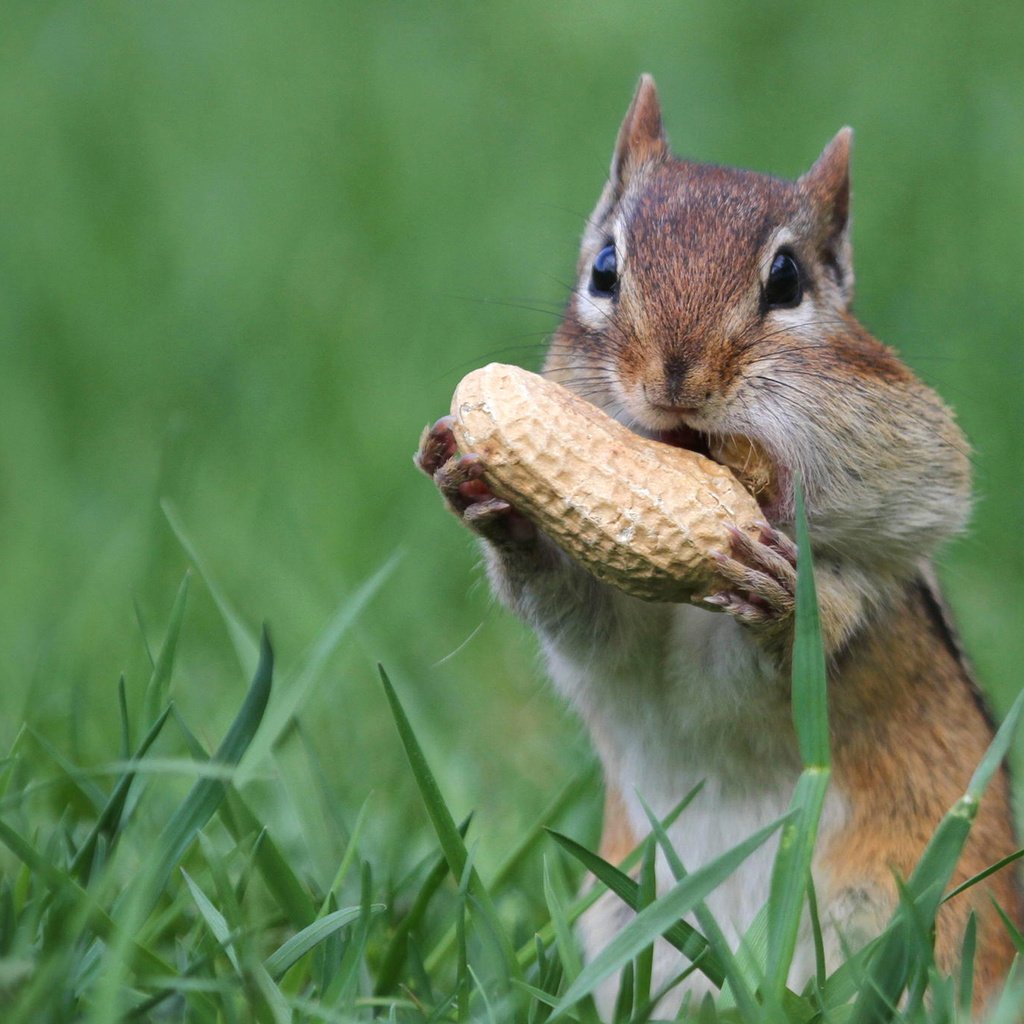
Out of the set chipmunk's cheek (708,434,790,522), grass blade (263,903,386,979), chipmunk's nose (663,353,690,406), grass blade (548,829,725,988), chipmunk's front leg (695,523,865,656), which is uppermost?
chipmunk's nose (663,353,690,406)

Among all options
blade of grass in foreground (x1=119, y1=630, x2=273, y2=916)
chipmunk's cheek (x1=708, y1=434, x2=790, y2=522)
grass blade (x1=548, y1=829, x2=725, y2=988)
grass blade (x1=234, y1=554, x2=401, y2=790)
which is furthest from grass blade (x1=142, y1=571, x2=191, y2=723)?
chipmunk's cheek (x1=708, y1=434, x2=790, y2=522)

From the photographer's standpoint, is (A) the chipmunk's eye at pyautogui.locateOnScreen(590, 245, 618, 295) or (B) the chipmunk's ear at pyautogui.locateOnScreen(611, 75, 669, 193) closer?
(A) the chipmunk's eye at pyautogui.locateOnScreen(590, 245, 618, 295)

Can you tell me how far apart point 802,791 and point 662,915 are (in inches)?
11.0

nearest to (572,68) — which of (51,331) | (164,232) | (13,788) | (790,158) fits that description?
(790,158)

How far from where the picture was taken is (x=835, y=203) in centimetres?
349

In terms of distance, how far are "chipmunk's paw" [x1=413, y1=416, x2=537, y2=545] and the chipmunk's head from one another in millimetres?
276

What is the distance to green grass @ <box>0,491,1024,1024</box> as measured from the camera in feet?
7.59

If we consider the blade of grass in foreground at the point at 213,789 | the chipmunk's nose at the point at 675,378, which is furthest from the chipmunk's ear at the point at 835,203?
the blade of grass in foreground at the point at 213,789

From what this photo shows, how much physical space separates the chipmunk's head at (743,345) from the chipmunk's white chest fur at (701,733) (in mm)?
311

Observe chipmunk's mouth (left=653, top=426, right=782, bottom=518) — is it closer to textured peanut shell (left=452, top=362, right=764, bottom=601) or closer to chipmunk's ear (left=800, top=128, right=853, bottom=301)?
textured peanut shell (left=452, top=362, right=764, bottom=601)

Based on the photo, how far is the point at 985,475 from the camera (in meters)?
5.66

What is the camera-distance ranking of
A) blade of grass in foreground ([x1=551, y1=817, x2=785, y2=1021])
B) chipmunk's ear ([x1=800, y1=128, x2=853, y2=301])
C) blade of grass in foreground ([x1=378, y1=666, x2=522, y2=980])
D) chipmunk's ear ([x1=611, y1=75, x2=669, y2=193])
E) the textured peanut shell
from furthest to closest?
chipmunk's ear ([x1=611, y1=75, x2=669, y2=193])
chipmunk's ear ([x1=800, y1=128, x2=853, y2=301])
the textured peanut shell
blade of grass in foreground ([x1=378, y1=666, x2=522, y2=980])
blade of grass in foreground ([x1=551, y1=817, x2=785, y2=1021])

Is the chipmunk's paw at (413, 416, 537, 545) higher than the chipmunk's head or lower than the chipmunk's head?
lower

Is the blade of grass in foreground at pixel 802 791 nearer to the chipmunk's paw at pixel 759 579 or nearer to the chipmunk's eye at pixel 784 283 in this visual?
the chipmunk's paw at pixel 759 579
